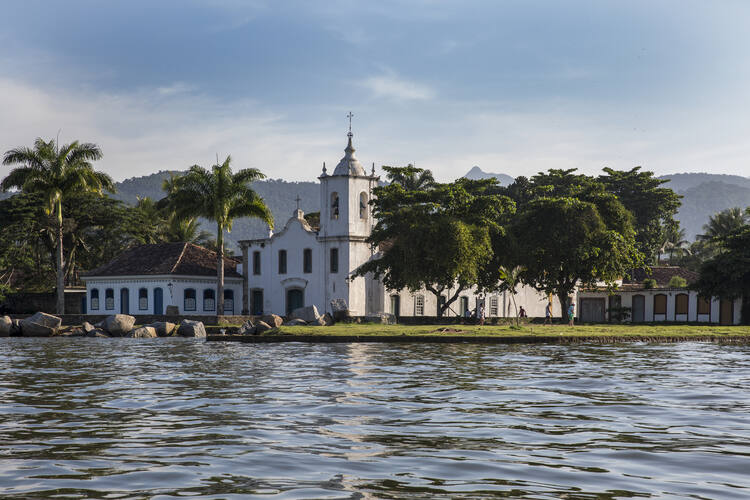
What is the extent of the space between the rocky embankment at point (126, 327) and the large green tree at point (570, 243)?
38.3ft

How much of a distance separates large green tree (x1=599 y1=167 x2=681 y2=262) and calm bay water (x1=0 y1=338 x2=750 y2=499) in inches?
2024

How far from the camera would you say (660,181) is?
233 feet

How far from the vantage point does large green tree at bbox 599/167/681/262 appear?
70.4m

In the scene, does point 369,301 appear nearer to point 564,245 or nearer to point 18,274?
point 564,245

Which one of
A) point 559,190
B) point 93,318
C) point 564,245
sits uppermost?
point 559,190

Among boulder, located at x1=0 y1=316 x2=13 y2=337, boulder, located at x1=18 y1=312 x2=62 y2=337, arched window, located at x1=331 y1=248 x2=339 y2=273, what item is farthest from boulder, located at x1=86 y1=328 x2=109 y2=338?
arched window, located at x1=331 y1=248 x2=339 y2=273

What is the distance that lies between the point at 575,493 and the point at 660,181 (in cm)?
6750

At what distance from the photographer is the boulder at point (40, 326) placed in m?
43.5

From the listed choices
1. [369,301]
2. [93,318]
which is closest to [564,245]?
[369,301]

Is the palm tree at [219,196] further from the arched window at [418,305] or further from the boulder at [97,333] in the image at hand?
the arched window at [418,305]

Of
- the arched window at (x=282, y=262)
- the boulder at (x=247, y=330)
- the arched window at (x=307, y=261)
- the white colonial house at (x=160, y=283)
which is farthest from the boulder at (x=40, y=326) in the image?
the arched window at (x=307, y=261)

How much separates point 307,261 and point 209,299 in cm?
830

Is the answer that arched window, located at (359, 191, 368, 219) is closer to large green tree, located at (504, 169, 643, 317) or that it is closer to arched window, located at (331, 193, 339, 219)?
arched window, located at (331, 193, 339, 219)

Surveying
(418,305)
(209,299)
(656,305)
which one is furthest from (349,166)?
(656,305)
